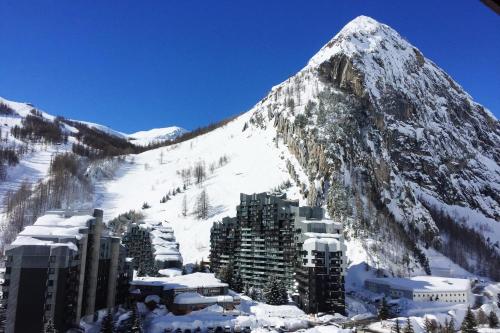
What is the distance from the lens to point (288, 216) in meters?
74.1

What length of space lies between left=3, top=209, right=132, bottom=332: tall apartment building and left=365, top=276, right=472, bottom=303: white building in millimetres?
44789

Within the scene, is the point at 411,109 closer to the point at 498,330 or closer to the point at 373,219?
the point at 373,219

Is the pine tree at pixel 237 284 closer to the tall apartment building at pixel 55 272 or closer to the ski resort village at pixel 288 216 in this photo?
the ski resort village at pixel 288 216

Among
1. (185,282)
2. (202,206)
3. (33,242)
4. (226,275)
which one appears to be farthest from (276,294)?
(202,206)

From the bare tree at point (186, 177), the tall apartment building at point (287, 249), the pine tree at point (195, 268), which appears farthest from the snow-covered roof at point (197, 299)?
the bare tree at point (186, 177)

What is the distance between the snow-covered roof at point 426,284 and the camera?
241 feet

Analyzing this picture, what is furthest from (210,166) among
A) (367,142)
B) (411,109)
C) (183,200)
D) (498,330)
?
(498,330)

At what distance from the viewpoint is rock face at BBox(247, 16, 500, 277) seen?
10932 cm

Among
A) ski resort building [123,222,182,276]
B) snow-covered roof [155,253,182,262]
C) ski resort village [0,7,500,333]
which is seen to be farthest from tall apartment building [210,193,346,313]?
ski resort building [123,222,182,276]

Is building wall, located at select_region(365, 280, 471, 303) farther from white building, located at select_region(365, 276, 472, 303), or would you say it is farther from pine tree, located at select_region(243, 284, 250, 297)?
pine tree, located at select_region(243, 284, 250, 297)

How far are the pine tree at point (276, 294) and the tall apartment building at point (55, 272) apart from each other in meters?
22.7

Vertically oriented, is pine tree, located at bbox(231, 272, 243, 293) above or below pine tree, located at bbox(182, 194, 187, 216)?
below

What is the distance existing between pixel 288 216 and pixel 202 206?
134ft

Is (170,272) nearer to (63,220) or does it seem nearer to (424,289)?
(63,220)
